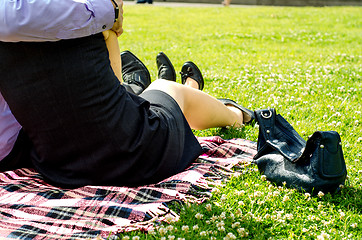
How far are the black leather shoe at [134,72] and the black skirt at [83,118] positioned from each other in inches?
60.0

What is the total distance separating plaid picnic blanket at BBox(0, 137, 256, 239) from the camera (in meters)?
2.41

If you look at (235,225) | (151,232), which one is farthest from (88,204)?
(235,225)

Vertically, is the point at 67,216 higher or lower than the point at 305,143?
lower

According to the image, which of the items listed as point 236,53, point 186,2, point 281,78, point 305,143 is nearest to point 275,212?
point 305,143

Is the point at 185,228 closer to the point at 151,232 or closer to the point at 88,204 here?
the point at 151,232

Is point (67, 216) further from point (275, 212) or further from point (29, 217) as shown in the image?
point (275, 212)

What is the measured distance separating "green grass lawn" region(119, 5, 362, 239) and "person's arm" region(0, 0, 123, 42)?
1.13m

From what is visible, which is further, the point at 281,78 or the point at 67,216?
the point at 281,78

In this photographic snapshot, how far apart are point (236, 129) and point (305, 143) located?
3.92ft

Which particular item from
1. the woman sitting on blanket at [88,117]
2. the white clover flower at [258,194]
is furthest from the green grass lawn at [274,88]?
the woman sitting on blanket at [88,117]

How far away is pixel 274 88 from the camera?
5633mm

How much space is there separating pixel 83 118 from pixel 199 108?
1310 mm

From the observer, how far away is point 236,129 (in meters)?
4.12

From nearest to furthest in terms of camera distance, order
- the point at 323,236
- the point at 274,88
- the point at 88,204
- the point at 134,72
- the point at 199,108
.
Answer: the point at 323,236, the point at 88,204, the point at 199,108, the point at 134,72, the point at 274,88
